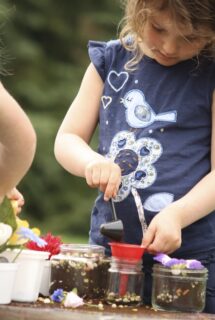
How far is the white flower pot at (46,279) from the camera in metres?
3.05

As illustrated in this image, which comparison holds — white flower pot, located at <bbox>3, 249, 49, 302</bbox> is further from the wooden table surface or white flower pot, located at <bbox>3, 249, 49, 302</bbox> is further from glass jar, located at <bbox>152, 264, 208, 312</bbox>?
glass jar, located at <bbox>152, 264, 208, 312</bbox>

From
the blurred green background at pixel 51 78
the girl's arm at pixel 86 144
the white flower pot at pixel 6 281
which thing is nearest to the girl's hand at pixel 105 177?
the girl's arm at pixel 86 144

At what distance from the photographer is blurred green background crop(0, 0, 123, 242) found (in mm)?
11828

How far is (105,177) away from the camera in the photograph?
3082 mm

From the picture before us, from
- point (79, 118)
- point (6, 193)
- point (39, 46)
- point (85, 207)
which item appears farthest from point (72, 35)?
point (6, 193)

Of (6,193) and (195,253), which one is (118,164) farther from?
(6,193)

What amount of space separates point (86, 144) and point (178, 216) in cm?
47

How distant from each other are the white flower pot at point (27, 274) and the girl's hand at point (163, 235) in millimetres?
358

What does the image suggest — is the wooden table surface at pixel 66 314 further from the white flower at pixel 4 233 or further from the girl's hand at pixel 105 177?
the girl's hand at pixel 105 177

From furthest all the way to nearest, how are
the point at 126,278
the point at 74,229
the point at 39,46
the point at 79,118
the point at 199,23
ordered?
the point at 39,46, the point at 74,229, the point at 79,118, the point at 199,23, the point at 126,278

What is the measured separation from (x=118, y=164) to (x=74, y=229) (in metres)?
8.52

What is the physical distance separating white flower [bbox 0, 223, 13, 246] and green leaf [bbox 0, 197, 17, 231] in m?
0.04

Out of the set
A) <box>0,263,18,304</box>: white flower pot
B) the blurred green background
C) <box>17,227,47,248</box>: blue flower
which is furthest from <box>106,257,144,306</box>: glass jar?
the blurred green background

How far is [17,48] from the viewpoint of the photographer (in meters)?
12.5
